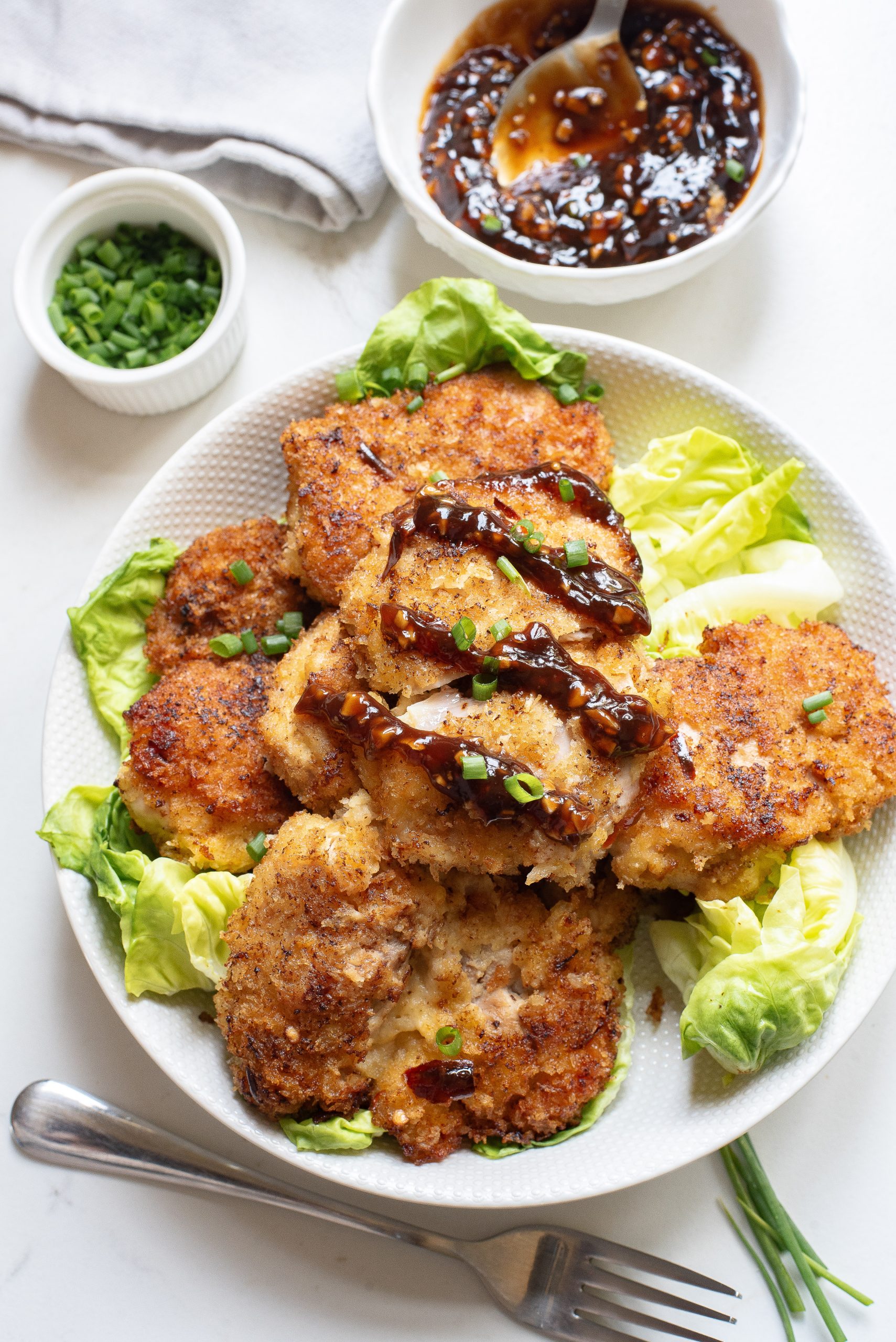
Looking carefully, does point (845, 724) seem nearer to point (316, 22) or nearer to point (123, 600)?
point (123, 600)

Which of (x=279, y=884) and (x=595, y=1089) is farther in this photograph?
(x=595, y=1089)

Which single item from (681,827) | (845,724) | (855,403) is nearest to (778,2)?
(855,403)

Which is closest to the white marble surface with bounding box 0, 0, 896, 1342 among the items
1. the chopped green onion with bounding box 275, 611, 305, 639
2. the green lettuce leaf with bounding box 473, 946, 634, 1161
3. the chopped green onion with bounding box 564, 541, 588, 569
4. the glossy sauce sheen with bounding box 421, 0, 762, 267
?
the glossy sauce sheen with bounding box 421, 0, 762, 267

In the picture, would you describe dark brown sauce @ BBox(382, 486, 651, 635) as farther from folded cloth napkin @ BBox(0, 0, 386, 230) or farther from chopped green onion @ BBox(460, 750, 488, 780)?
folded cloth napkin @ BBox(0, 0, 386, 230)

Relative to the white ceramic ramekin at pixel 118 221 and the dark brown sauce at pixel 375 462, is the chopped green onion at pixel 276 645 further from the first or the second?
the white ceramic ramekin at pixel 118 221

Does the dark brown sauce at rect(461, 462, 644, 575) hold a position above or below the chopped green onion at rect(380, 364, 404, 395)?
above

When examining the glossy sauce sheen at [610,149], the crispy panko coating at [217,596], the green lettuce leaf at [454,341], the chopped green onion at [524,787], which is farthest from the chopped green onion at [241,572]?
the glossy sauce sheen at [610,149]

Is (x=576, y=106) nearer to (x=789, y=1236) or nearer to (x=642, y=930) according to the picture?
(x=642, y=930)

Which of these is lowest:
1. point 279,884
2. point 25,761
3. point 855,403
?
point 25,761
